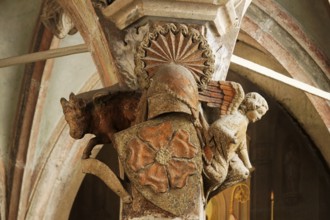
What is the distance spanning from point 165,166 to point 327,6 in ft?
25.3

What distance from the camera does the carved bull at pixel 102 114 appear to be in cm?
829

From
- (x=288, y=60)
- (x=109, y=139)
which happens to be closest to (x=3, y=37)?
(x=288, y=60)

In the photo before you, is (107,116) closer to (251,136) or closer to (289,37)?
(289,37)

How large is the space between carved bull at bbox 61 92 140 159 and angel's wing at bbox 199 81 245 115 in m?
0.43

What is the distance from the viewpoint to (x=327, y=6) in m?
15.1

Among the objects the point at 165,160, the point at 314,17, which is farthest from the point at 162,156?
the point at 314,17

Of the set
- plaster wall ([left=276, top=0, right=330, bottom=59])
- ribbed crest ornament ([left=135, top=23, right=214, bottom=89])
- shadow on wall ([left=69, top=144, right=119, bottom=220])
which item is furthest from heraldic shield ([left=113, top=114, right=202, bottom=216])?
shadow on wall ([left=69, top=144, right=119, bottom=220])

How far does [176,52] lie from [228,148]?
0.59m

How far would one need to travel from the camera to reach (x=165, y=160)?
7684 millimetres

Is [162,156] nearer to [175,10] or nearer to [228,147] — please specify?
[228,147]

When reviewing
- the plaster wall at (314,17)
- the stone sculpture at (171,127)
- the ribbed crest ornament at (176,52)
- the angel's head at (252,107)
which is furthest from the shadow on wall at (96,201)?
→ the ribbed crest ornament at (176,52)

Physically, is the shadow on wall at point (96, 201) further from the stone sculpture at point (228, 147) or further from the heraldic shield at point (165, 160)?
the heraldic shield at point (165, 160)

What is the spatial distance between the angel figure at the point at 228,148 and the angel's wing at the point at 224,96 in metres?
0.04

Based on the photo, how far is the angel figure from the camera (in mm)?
7863
